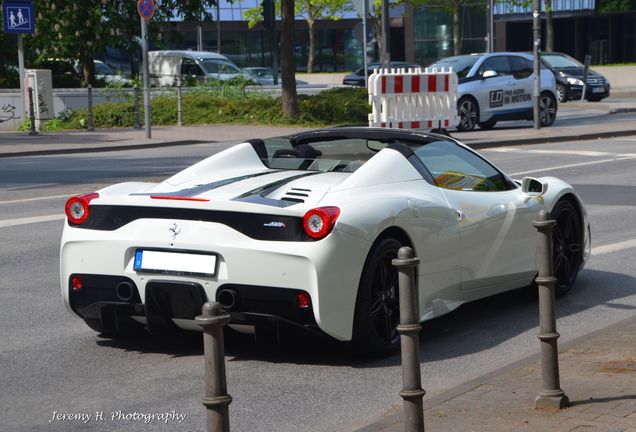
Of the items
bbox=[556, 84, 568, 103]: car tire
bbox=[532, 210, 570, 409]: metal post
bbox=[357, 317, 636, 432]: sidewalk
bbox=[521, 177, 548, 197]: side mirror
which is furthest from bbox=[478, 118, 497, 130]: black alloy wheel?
bbox=[532, 210, 570, 409]: metal post

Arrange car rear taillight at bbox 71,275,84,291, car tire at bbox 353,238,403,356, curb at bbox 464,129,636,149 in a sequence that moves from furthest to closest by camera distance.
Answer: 1. curb at bbox 464,129,636,149
2. car rear taillight at bbox 71,275,84,291
3. car tire at bbox 353,238,403,356

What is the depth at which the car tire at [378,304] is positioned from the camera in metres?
6.39

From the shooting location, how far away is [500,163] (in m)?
19.6

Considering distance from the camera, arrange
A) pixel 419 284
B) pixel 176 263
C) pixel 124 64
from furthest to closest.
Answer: pixel 124 64 → pixel 419 284 → pixel 176 263

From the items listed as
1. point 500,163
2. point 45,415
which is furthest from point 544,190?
point 500,163

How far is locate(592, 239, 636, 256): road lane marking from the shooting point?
10502mm

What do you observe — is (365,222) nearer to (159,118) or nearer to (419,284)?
(419,284)

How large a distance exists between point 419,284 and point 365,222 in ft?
2.24

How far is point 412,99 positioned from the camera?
73.5 feet

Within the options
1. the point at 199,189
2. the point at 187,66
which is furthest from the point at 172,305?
the point at 187,66

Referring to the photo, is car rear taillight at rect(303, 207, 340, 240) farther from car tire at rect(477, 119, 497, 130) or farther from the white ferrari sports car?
car tire at rect(477, 119, 497, 130)

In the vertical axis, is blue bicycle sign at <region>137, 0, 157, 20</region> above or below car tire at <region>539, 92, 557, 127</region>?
above

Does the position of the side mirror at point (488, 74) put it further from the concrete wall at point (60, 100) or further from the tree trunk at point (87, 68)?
the tree trunk at point (87, 68)

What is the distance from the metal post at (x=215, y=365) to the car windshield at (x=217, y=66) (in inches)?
1456
